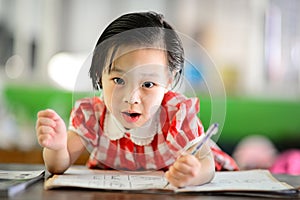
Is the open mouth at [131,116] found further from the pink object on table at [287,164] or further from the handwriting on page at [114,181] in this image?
the pink object on table at [287,164]

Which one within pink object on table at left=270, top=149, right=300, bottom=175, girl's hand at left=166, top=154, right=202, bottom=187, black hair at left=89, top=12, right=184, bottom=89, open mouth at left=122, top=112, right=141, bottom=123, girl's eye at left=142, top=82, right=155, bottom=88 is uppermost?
black hair at left=89, top=12, right=184, bottom=89

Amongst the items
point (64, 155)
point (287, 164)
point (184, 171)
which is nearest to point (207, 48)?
point (287, 164)

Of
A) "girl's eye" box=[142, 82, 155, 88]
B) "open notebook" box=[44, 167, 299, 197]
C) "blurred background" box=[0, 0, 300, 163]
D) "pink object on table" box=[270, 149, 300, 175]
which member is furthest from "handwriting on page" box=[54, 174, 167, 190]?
"blurred background" box=[0, 0, 300, 163]

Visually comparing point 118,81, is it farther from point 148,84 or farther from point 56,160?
point 56,160

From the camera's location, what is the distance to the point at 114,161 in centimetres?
75

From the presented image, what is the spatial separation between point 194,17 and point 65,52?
793 millimetres

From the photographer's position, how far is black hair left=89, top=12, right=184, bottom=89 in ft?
2.32

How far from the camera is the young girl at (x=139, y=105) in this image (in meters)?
0.70

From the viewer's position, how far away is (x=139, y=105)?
0.70 m

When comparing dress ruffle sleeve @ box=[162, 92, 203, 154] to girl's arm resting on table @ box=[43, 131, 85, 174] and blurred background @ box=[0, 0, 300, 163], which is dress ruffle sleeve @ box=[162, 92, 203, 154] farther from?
blurred background @ box=[0, 0, 300, 163]

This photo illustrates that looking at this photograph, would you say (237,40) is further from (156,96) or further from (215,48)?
(156,96)

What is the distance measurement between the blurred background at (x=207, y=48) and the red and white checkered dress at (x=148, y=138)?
2.50 m

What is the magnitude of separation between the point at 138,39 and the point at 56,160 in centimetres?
21

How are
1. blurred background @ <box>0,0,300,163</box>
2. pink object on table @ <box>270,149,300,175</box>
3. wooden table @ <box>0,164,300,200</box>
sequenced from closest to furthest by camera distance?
wooden table @ <box>0,164,300,200</box> < pink object on table @ <box>270,149,300,175</box> < blurred background @ <box>0,0,300,163</box>
